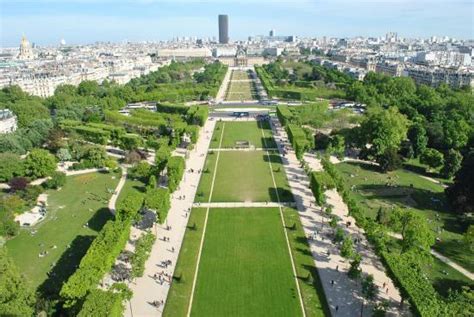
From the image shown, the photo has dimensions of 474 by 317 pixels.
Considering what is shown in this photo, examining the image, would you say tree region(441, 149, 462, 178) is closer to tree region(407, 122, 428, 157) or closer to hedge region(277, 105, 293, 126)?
tree region(407, 122, 428, 157)

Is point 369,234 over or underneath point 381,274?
over

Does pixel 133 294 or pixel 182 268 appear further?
pixel 182 268

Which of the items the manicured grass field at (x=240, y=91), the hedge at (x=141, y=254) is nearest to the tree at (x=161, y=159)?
the hedge at (x=141, y=254)

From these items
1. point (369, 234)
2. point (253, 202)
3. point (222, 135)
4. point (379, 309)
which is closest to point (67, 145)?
point (222, 135)

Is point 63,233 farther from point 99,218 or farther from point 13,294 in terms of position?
point 13,294

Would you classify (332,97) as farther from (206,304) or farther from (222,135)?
(206,304)

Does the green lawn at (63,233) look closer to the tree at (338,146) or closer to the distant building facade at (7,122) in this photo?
the distant building facade at (7,122)

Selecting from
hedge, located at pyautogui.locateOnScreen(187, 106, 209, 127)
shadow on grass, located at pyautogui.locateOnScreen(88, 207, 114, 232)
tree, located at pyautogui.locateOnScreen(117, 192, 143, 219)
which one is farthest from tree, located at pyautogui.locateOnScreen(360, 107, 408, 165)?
shadow on grass, located at pyautogui.locateOnScreen(88, 207, 114, 232)
